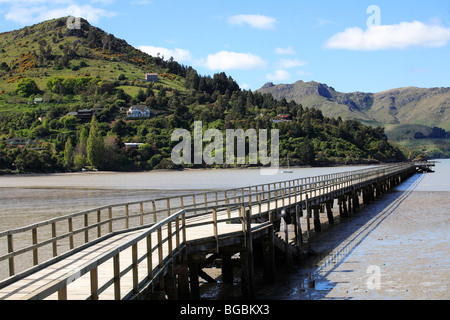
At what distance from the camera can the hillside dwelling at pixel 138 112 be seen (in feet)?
615

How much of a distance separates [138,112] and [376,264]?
172 meters

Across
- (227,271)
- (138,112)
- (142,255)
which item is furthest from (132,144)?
(142,255)

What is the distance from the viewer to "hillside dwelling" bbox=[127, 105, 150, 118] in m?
188

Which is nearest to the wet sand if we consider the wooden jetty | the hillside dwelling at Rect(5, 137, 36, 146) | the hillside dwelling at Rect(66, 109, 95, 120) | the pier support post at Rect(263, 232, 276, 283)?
the pier support post at Rect(263, 232, 276, 283)

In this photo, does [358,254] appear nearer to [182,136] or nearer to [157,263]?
[157,263]

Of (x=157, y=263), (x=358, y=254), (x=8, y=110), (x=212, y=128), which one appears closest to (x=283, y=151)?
(x=212, y=128)

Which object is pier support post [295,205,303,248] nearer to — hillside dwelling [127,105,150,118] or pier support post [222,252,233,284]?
pier support post [222,252,233,284]

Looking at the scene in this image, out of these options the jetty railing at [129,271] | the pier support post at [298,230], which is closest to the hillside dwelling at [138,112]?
the pier support post at [298,230]

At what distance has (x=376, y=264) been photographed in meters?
21.0

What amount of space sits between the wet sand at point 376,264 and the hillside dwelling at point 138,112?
517ft

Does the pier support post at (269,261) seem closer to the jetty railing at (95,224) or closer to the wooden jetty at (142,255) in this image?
the wooden jetty at (142,255)

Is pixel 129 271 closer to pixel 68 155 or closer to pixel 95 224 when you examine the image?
pixel 95 224

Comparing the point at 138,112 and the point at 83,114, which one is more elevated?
the point at 138,112
